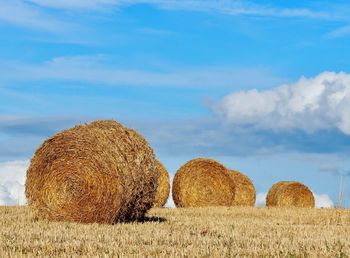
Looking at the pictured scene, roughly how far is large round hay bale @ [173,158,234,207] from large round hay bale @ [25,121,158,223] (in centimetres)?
958

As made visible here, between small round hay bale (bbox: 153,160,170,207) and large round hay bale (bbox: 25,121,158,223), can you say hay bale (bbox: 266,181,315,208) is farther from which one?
large round hay bale (bbox: 25,121,158,223)

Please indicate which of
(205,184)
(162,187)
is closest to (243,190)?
(162,187)

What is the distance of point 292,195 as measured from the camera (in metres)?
30.1

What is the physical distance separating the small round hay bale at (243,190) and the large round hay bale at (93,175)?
14060 mm

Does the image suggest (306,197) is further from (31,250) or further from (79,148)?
(31,250)

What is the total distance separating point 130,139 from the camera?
658 inches

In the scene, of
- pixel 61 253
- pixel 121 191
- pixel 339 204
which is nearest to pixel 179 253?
pixel 61 253

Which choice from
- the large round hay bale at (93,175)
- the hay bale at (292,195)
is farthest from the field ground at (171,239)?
the hay bale at (292,195)

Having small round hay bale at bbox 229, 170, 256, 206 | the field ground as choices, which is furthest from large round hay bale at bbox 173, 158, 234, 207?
the field ground

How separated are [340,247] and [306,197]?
18.7m

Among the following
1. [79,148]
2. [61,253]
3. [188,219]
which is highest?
[79,148]

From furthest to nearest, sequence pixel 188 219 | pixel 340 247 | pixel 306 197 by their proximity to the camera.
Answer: pixel 306 197
pixel 188 219
pixel 340 247

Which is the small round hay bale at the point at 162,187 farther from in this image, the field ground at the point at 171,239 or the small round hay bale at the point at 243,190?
the field ground at the point at 171,239

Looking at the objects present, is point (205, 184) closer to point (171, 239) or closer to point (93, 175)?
point (93, 175)
